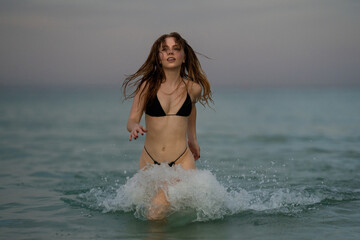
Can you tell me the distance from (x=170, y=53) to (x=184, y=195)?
1550 mm

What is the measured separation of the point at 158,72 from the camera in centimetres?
634

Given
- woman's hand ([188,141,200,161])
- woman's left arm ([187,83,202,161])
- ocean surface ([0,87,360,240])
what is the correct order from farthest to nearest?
woman's hand ([188,141,200,161]), woman's left arm ([187,83,202,161]), ocean surface ([0,87,360,240])

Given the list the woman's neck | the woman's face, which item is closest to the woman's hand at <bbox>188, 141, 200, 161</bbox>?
the woman's neck

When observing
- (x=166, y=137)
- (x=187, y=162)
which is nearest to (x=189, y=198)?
(x=187, y=162)

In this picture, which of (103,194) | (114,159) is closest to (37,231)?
(103,194)

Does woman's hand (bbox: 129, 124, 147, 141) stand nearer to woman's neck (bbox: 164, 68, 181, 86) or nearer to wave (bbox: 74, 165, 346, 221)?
wave (bbox: 74, 165, 346, 221)

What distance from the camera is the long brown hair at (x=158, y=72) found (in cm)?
617

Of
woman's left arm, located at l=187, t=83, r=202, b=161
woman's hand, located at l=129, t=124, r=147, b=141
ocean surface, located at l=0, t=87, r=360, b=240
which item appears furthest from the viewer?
woman's left arm, located at l=187, t=83, r=202, b=161

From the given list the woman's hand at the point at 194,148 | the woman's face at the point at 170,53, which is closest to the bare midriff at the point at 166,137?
the woman's hand at the point at 194,148

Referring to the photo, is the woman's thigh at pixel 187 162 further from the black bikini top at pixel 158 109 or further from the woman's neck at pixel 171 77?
the woman's neck at pixel 171 77

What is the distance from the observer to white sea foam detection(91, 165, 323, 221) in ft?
19.8

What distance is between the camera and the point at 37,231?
6098 millimetres

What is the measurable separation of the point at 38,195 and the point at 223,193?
3.14m

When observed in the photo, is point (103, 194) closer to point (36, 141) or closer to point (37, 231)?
point (37, 231)
